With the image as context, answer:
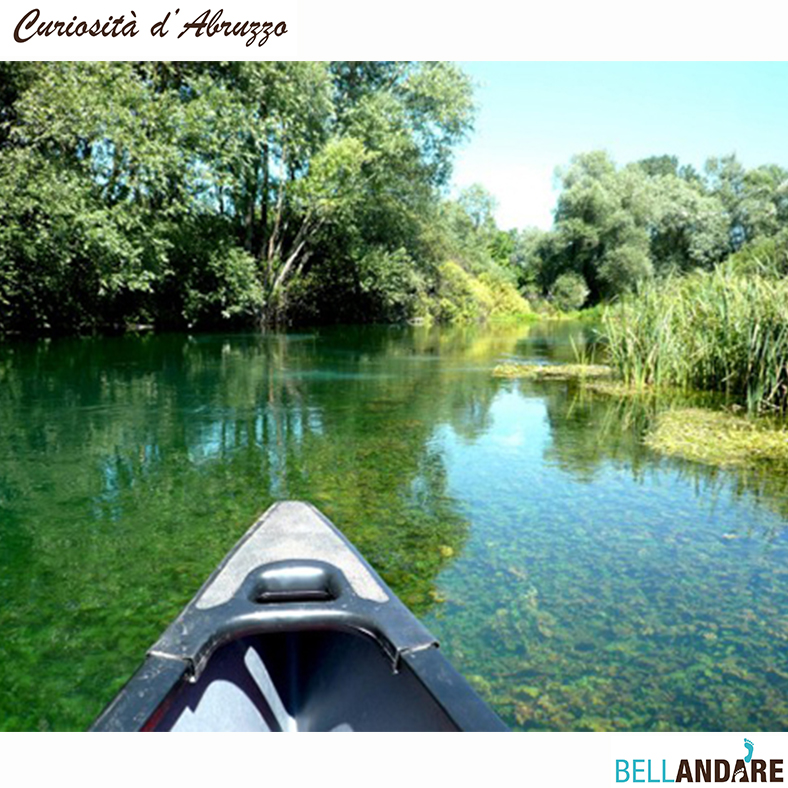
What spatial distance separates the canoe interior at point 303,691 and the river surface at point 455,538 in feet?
2.17

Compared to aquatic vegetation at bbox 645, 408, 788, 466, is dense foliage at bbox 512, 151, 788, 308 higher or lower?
higher

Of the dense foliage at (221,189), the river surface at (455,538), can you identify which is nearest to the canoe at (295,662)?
the river surface at (455,538)

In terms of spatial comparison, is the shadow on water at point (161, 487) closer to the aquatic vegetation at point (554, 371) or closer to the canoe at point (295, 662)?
the canoe at point (295, 662)

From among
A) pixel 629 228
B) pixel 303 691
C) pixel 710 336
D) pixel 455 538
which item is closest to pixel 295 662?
pixel 303 691

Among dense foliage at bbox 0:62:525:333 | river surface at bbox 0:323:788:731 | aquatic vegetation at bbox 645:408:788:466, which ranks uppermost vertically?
dense foliage at bbox 0:62:525:333

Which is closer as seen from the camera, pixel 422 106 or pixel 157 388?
pixel 157 388

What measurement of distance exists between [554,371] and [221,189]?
11902 millimetres

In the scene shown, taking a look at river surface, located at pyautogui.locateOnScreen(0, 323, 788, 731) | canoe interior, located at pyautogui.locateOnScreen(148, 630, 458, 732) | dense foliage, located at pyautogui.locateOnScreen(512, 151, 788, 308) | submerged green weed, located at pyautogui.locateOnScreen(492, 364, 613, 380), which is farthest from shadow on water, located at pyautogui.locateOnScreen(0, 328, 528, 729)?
dense foliage, located at pyautogui.locateOnScreen(512, 151, 788, 308)

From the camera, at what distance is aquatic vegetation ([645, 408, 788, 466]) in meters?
5.57

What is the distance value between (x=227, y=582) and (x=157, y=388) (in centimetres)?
745

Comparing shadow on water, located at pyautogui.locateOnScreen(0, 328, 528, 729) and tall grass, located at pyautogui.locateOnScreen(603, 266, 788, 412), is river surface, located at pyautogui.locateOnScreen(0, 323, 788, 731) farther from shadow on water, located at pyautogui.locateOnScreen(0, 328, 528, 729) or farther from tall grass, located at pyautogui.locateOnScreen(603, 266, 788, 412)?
tall grass, located at pyautogui.locateOnScreen(603, 266, 788, 412)

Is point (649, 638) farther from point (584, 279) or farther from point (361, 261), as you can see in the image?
point (584, 279)
